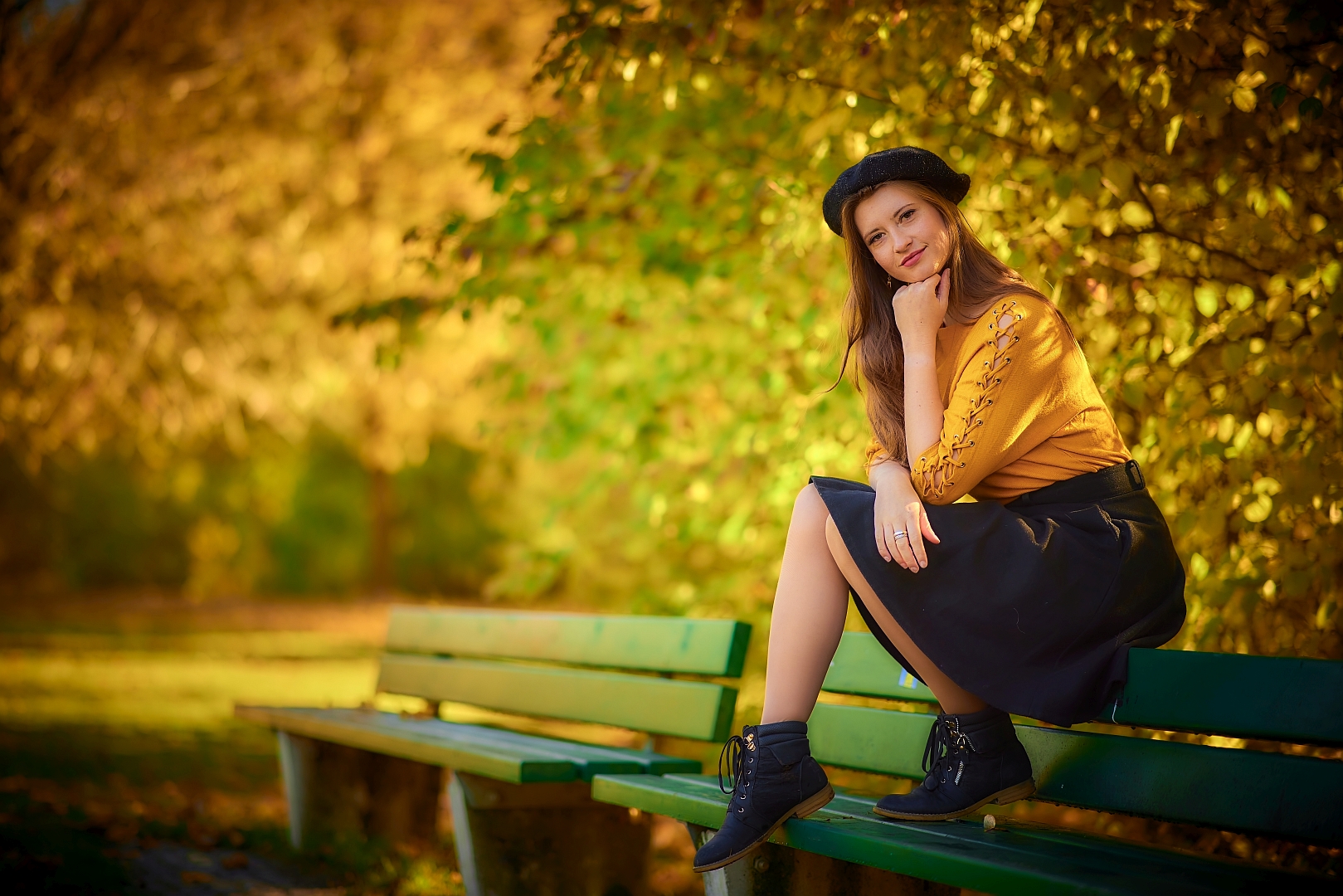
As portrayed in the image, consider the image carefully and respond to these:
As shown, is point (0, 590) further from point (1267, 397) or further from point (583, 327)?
point (1267, 397)

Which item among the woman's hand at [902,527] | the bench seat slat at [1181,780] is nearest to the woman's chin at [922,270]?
the woman's hand at [902,527]

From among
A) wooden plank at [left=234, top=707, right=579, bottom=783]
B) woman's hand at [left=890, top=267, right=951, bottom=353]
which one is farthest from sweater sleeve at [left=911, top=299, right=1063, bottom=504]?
wooden plank at [left=234, top=707, right=579, bottom=783]

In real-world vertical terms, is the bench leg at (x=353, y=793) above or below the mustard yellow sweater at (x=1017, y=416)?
below

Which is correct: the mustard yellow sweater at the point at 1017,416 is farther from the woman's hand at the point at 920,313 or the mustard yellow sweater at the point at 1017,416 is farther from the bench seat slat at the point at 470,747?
the bench seat slat at the point at 470,747

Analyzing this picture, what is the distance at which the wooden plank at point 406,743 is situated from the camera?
311 centimetres

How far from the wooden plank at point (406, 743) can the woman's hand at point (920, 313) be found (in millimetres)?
1427

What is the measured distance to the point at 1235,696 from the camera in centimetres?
219

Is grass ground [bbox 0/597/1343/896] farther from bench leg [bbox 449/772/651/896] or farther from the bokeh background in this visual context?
bench leg [bbox 449/772/651/896]

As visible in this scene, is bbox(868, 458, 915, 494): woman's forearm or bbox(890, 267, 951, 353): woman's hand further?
bbox(890, 267, 951, 353): woman's hand

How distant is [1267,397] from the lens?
2.97 metres

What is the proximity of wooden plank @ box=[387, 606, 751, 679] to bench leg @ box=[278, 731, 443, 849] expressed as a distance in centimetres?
49

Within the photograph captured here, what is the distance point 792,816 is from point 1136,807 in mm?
657

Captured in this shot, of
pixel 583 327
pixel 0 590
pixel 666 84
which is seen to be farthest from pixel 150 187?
pixel 0 590

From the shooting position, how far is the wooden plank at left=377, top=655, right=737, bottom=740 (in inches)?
128
